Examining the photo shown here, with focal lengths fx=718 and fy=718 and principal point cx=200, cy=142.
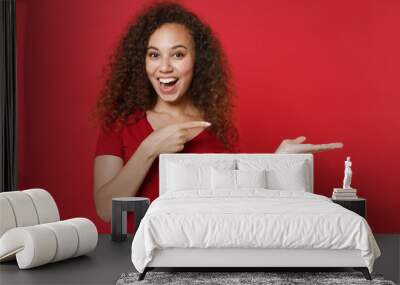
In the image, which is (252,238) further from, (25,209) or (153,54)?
(153,54)

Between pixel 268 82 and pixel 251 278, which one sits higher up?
pixel 268 82

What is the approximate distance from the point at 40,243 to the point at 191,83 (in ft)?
9.06

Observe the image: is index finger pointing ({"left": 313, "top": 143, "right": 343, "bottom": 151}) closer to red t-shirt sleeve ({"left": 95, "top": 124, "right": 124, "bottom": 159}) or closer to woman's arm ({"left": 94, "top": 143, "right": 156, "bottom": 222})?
woman's arm ({"left": 94, "top": 143, "right": 156, "bottom": 222})

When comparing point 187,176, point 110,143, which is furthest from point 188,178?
point 110,143

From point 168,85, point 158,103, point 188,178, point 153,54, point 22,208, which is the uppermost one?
point 153,54

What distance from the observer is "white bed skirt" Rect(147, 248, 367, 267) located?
5301 millimetres

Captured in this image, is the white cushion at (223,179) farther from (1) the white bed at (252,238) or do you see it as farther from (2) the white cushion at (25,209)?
(2) the white cushion at (25,209)

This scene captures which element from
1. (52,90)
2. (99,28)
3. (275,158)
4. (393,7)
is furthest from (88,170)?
(393,7)

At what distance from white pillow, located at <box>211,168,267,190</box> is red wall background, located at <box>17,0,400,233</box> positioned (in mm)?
751

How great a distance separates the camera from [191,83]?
25.3ft

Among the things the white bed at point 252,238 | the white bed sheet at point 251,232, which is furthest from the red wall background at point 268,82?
the white bed sheet at point 251,232

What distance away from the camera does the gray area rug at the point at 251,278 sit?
5191mm

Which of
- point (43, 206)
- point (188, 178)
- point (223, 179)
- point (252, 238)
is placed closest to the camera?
point (252, 238)

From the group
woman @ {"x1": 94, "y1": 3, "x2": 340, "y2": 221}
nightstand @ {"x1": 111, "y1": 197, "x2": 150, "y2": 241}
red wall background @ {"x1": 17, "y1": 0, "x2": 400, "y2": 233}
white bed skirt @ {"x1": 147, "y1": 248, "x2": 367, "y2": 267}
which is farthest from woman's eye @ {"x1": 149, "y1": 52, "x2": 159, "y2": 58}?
white bed skirt @ {"x1": 147, "y1": 248, "x2": 367, "y2": 267}
